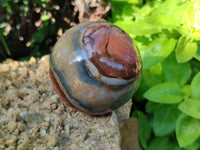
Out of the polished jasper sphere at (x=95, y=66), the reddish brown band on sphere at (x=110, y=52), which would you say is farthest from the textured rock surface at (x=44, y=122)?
the reddish brown band on sphere at (x=110, y=52)

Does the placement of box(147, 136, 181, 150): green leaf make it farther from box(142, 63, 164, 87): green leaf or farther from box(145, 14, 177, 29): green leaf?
box(145, 14, 177, 29): green leaf

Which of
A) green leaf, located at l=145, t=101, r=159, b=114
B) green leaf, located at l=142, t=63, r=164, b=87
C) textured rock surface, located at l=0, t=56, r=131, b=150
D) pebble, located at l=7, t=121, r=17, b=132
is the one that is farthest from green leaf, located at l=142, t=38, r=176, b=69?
pebble, located at l=7, t=121, r=17, b=132

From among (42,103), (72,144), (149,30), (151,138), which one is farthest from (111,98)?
(151,138)

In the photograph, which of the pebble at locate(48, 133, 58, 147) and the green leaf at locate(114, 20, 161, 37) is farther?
the green leaf at locate(114, 20, 161, 37)

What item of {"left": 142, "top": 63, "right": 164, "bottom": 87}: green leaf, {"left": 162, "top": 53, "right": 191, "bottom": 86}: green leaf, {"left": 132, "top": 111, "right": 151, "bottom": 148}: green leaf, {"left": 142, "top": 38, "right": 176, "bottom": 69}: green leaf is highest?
{"left": 142, "top": 38, "right": 176, "bottom": 69}: green leaf

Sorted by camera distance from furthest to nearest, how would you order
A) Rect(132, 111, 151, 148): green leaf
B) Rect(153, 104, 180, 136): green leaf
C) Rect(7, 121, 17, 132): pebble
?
Rect(132, 111, 151, 148): green leaf
Rect(153, 104, 180, 136): green leaf
Rect(7, 121, 17, 132): pebble

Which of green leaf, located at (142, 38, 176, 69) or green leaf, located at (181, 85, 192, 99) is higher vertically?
green leaf, located at (142, 38, 176, 69)

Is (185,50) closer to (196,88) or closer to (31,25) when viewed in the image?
(196,88)

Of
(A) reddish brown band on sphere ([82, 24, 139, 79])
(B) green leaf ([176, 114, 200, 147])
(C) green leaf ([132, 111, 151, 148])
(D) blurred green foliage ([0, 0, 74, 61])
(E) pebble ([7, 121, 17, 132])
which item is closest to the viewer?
(A) reddish brown band on sphere ([82, 24, 139, 79])
